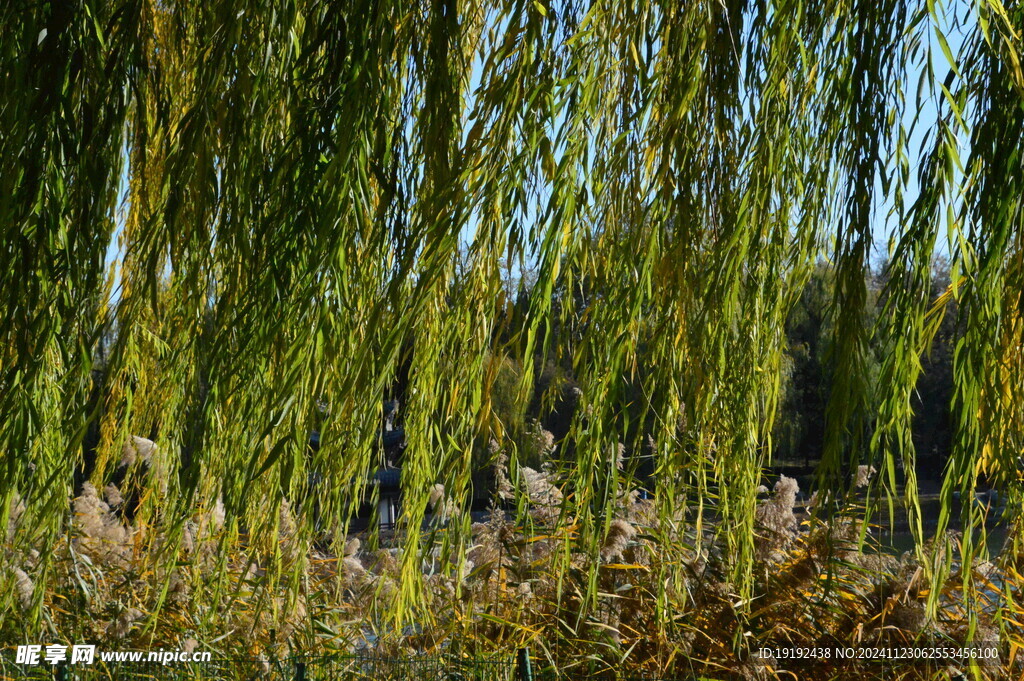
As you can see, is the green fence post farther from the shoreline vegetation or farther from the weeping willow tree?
the weeping willow tree

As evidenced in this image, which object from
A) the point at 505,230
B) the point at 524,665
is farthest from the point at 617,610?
the point at 505,230

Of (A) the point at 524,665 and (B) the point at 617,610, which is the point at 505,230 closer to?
(A) the point at 524,665

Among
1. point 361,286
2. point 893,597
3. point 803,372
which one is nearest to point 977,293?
point 361,286

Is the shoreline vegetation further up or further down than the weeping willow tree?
further down

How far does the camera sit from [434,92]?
107 cm

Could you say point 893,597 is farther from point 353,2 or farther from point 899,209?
point 353,2

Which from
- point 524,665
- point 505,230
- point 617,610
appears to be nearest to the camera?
point 505,230

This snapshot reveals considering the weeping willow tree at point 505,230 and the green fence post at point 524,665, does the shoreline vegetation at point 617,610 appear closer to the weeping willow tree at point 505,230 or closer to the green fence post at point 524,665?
the green fence post at point 524,665

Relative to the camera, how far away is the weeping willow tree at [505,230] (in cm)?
94

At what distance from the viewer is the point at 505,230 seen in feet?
3.26

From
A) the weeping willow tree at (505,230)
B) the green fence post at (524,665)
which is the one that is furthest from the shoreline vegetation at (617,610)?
the weeping willow tree at (505,230)

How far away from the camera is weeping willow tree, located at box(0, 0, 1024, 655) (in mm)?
937

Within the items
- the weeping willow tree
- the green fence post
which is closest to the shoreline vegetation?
the green fence post

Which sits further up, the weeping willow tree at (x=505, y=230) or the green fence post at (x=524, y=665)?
the weeping willow tree at (x=505, y=230)
